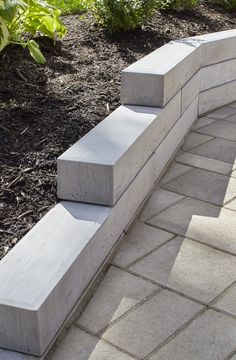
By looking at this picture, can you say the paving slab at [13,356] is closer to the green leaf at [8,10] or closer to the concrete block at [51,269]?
the concrete block at [51,269]

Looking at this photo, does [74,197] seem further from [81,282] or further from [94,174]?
[81,282]

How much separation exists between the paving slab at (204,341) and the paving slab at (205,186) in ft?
3.88

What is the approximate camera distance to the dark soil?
9.71 ft

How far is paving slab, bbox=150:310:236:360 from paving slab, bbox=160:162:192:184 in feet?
4.84

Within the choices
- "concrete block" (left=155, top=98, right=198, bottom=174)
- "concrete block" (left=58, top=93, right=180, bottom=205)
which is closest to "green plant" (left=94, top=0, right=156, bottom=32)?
"concrete block" (left=155, top=98, right=198, bottom=174)

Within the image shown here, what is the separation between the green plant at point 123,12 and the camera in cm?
507

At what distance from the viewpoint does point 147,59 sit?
415 cm

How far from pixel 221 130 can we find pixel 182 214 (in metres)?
1.57

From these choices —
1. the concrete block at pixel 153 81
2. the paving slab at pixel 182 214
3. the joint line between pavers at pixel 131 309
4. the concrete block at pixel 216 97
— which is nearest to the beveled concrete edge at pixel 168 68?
the concrete block at pixel 153 81

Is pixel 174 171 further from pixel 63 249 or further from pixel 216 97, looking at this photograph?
pixel 63 249

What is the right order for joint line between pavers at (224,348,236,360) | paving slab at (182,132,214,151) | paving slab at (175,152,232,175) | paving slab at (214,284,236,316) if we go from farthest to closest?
paving slab at (182,132,214,151) < paving slab at (175,152,232,175) < paving slab at (214,284,236,316) < joint line between pavers at (224,348,236,360)

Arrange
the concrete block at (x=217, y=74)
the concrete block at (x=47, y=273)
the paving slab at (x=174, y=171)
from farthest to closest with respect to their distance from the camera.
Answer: the concrete block at (x=217, y=74) → the paving slab at (x=174, y=171) → the concrete block at (x=47, y=273)

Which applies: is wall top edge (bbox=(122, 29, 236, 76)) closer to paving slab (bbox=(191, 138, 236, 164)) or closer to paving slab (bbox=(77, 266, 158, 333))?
paving slab (bbox=(191, 138, 236, 164))

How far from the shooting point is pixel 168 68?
3844 mm
